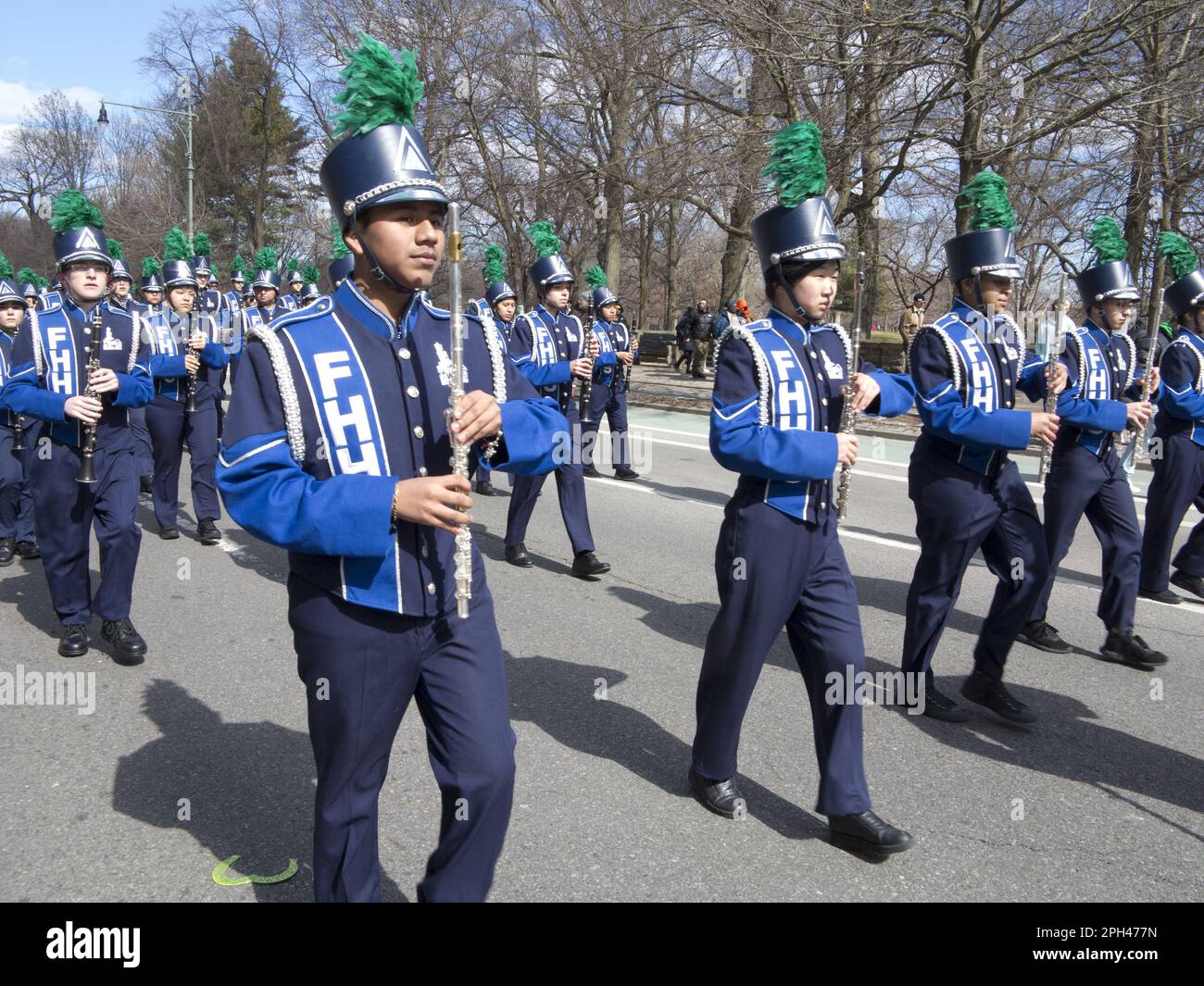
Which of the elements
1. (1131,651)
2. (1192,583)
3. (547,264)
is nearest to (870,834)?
(1131,651)

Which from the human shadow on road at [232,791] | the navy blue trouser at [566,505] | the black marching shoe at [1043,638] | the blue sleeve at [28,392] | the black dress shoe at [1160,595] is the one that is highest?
the blue sleeve at [28,392]

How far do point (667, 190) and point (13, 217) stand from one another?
57062 mm

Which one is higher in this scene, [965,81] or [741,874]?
[965,81]

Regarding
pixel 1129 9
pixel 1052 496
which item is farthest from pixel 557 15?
pixel 1052 496

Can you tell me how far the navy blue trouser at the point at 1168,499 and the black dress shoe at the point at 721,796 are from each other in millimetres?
4101

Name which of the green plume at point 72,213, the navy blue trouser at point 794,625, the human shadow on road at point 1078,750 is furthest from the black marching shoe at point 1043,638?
the green plume at point 72,213

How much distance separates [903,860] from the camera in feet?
11.8

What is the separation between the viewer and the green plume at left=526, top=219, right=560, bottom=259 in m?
9.67

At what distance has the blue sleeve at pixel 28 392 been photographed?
18.1ft

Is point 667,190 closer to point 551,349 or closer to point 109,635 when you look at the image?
point 551,349

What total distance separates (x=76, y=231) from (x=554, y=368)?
392 centimetres

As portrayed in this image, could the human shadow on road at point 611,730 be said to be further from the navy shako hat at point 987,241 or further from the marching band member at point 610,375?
the marching band member at point 610,375

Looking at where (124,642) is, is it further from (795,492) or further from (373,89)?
(373,89)

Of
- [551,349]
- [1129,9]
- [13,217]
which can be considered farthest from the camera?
[13,217]
